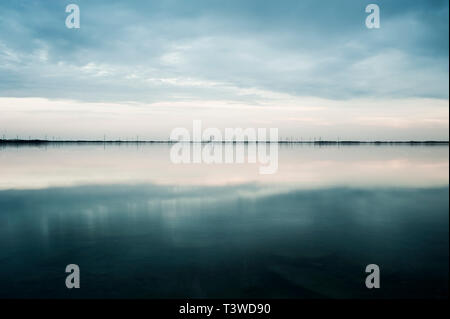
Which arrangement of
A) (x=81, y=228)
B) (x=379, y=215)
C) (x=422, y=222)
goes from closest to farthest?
(x=81, y=228), (x=422, y=222), (x=379, y=215)

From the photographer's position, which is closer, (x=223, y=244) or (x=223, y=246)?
(x=223, y=246)

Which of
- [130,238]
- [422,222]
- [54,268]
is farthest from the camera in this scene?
[422,222]

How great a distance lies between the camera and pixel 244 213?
41.1 ft

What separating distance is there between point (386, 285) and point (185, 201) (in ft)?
32.5

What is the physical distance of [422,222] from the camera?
449 inches

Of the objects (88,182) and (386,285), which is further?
(88,182)
